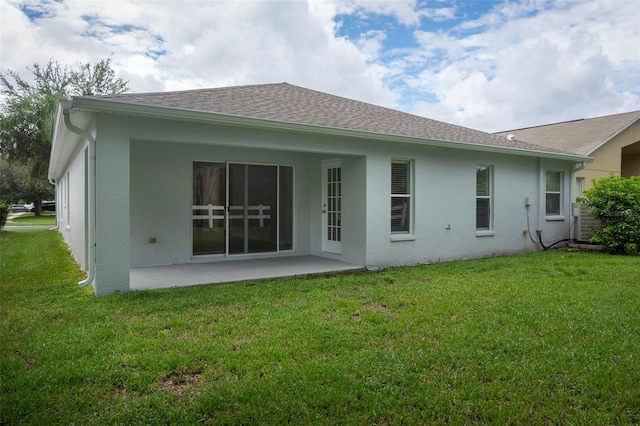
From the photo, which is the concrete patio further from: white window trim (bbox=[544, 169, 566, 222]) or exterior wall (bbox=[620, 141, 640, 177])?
exterior wall (bbox=[620, 141, 640, 177])

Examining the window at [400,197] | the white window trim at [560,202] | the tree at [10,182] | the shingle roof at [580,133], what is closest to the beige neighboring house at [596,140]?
the shingle roof at [580,133]

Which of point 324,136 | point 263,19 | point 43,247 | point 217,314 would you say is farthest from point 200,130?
point 43,247

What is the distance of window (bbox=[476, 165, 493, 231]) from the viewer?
10.2 m

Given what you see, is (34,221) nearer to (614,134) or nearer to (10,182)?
(10,182)

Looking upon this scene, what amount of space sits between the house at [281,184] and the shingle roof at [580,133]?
19.6ft

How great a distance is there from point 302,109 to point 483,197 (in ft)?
16.7

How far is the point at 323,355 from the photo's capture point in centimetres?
368

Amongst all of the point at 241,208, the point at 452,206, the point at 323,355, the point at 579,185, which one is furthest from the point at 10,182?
the point at 323,355

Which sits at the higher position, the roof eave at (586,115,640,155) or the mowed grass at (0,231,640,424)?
the roof eave at (586,115,640,155)

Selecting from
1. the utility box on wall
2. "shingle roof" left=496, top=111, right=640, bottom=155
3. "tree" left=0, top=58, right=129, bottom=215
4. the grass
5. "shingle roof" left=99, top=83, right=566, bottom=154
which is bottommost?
the grass

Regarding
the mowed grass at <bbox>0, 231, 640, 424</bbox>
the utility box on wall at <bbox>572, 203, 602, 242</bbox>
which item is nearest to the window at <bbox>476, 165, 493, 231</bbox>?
the utility box on wall at <bbox>572, 203, 602, 242</bbox>

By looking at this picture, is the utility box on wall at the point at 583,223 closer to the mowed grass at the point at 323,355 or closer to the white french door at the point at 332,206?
the mowed grass at the point at 323,355

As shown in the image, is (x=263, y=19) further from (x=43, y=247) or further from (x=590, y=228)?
(x=590, y=228)

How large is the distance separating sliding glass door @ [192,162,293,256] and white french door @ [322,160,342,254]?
785 millimetres
